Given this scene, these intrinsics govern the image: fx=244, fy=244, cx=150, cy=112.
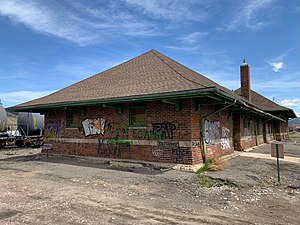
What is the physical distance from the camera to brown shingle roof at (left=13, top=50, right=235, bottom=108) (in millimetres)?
9820

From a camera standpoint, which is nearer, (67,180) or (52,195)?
(52,195)

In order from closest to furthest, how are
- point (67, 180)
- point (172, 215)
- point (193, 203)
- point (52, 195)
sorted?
point (172, 215)
point (193, 203)
point (52, 195)
point (67, 180)

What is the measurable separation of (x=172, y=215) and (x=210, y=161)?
5.24 m

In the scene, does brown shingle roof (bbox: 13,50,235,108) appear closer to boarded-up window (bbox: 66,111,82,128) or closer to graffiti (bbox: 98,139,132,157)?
boarded-up window (bbox: 66,111,82,128)

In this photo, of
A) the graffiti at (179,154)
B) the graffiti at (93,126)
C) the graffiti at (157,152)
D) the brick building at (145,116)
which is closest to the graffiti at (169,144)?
the brick building at (145,116)

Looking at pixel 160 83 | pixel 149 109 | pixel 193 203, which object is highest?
pixel 160 83

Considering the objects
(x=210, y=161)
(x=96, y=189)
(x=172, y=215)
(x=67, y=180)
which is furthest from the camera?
(x=210, y=161)

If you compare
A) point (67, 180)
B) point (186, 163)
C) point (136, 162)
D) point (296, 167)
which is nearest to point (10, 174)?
point (67, 180)

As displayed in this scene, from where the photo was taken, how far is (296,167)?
10.6m

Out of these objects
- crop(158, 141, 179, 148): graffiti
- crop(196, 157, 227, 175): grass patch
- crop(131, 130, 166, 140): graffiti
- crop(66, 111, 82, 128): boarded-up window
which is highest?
crop(66, 111, 82, 128): boarded-up window

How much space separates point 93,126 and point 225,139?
6929mm

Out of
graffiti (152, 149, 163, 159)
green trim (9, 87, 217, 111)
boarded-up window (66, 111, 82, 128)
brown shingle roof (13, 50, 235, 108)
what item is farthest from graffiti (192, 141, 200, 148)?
boarded-up window (66, 111, 82, 128)

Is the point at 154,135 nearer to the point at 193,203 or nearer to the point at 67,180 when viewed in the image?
the point at 67,180

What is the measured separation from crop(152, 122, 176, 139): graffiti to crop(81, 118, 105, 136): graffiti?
3.04 metres
